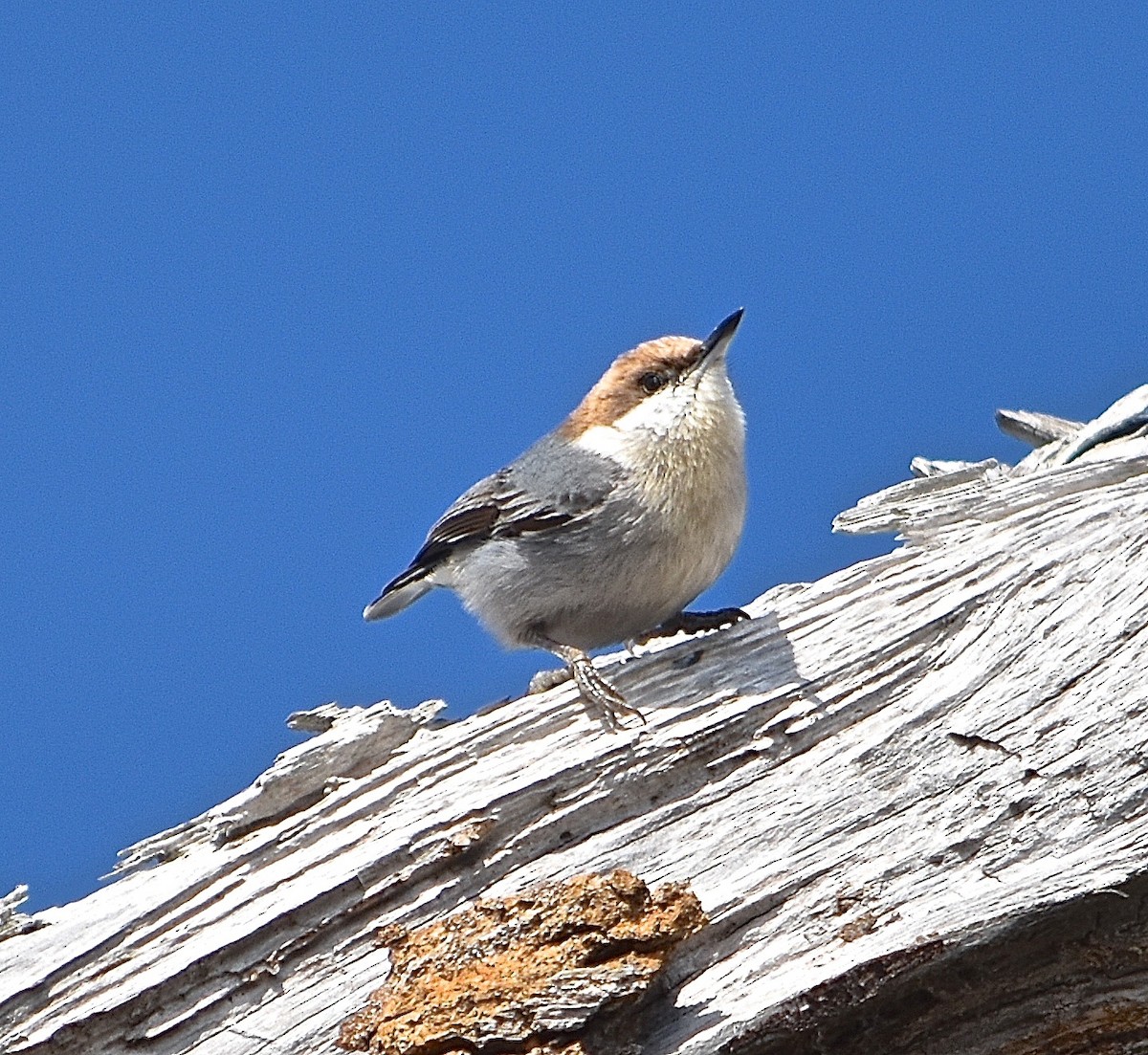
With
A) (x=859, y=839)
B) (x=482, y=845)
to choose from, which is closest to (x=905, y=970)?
(x=859, y=839)

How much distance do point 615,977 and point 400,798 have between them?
0.91 m

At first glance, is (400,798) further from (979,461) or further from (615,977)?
(979,461)

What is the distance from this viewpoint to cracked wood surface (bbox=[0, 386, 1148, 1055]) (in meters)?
3.68

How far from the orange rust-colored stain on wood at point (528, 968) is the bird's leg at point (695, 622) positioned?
3.99ft

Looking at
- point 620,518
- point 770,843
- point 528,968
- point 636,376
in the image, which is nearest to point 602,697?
point 770,843

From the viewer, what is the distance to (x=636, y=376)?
5.34 metres

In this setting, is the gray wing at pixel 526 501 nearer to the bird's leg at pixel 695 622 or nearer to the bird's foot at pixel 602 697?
the bird's leg at pixel 695 622

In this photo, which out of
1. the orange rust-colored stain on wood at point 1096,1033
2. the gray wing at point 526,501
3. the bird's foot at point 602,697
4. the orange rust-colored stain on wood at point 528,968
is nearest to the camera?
the orange rust-colored stain on wood at point 528,968

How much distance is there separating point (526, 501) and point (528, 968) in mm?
1909

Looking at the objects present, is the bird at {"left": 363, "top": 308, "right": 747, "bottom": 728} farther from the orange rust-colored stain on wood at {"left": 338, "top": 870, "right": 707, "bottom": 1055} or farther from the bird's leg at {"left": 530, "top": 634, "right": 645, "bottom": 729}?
the orange rust-colored stain on wood at {"left": 338, "top": 870, "right": 707, "bottom": 1055}

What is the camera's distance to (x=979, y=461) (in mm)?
5609

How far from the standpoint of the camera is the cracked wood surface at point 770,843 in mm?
3682

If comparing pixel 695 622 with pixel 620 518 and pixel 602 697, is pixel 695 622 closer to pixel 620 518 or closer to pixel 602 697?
pixel 620 518

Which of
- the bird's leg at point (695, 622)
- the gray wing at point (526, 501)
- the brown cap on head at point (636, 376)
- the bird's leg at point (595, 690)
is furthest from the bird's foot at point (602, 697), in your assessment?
the brown cap on head at point (636, 376)
